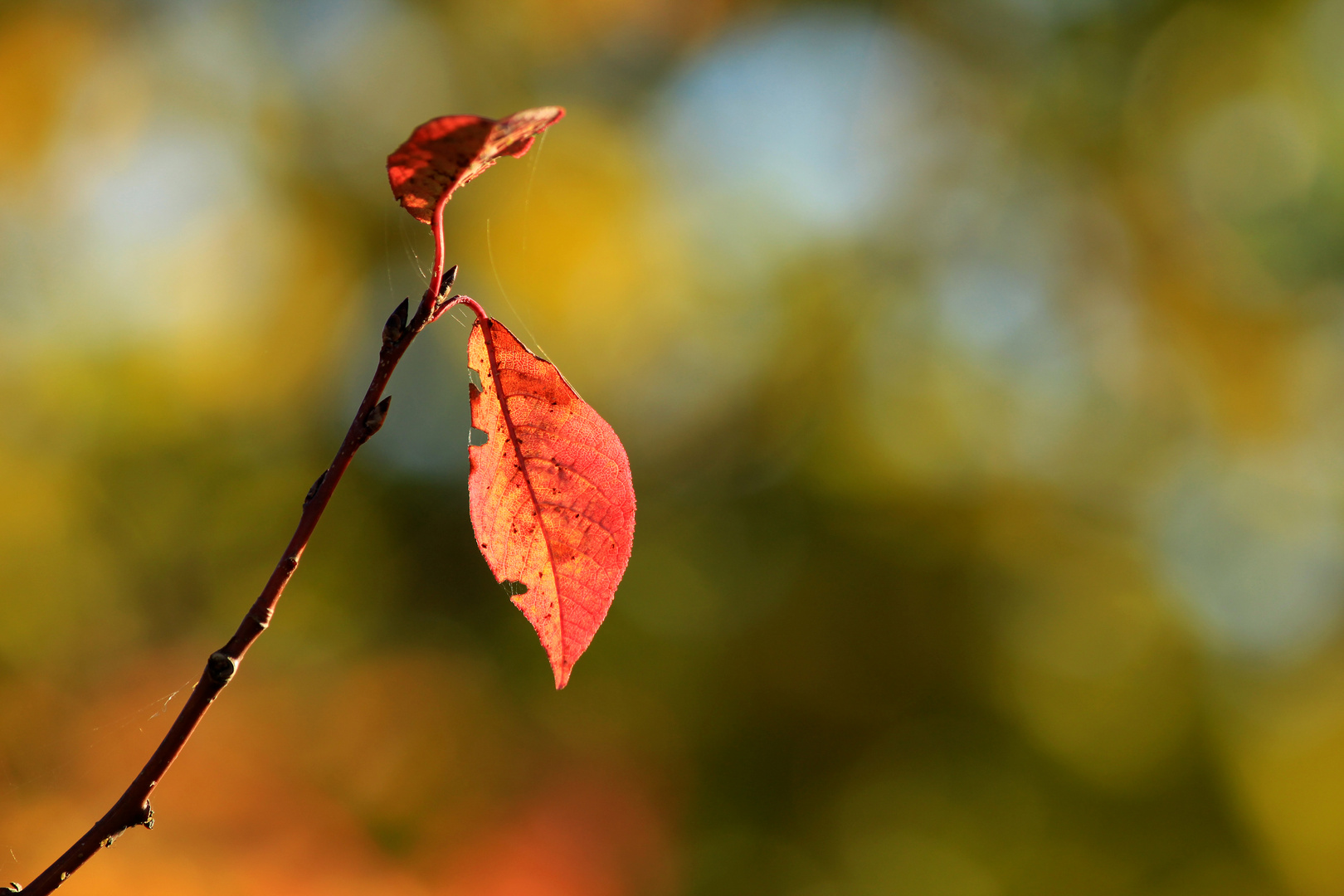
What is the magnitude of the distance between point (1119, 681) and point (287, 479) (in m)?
5.17

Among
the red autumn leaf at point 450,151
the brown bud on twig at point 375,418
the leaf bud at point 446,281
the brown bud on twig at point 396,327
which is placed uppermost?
the red autumn leaf at point 450,151

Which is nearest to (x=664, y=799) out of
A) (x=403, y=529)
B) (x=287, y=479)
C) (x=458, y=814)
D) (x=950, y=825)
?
(x=458, y=814)

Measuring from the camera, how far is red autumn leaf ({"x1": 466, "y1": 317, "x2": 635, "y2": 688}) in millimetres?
569

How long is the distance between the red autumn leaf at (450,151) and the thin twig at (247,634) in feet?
0.25

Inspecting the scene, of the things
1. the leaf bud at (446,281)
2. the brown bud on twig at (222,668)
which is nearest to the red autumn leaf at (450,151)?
the leaf bud at (446,281)

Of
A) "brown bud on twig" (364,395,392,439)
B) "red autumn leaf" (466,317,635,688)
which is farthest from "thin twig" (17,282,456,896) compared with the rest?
"red autumn leaf" (466,317,635,688)

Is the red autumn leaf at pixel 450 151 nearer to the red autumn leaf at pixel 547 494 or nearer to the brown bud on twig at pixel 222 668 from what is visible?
the red autumn leaf at pixel 547 494

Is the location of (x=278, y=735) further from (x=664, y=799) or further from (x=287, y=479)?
(x=664, y=799)

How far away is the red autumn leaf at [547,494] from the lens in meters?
0.57

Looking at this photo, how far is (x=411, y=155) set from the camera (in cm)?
46

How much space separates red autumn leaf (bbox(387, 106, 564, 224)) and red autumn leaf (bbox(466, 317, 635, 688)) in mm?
95

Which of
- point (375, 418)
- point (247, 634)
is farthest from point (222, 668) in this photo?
point (375, 418)

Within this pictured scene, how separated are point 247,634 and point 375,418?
0.44 feet

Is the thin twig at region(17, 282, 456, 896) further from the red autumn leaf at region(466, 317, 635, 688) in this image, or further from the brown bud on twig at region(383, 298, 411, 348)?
the red autumn leaf at region(466, 317, 635, 688)
